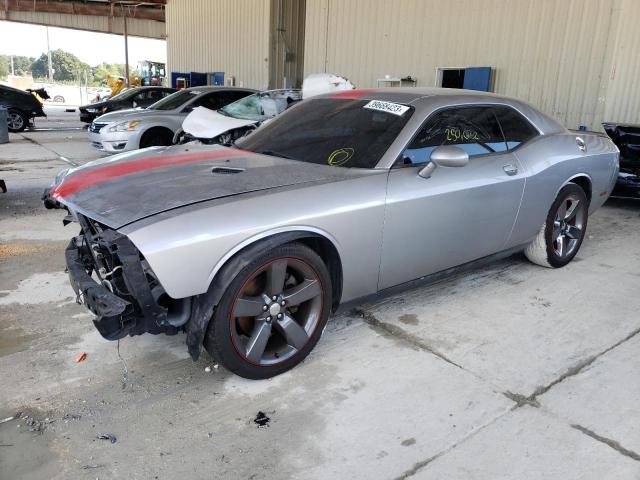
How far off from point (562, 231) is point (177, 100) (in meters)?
8.06

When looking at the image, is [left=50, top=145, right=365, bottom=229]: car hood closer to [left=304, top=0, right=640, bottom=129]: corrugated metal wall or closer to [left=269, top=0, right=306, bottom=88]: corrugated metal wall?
[left=304, top=0, right=640, bottom=129]: corrugated metal wall

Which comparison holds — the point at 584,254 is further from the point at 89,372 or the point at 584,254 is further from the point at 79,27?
the point at 79,27

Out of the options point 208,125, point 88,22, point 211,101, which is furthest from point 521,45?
point 88,22

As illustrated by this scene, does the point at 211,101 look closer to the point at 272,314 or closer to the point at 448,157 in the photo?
the point at 448,157

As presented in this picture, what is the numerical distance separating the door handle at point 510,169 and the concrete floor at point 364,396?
0.94 metres

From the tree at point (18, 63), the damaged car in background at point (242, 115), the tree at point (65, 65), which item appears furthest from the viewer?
the tree at point (65, 65)

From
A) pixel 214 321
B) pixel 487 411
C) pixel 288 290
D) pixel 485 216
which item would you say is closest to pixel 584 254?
pixel 485 216

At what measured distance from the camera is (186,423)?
8.19 feet

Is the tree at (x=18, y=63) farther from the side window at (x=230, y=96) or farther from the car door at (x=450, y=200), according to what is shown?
the car door at (x=450, y=200)

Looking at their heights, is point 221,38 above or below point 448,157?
above

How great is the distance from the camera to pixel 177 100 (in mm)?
10445

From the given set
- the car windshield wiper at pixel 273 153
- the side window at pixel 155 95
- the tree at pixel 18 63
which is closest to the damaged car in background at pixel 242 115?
the car windshield wiper at pixel 273 153

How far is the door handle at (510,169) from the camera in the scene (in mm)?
3797

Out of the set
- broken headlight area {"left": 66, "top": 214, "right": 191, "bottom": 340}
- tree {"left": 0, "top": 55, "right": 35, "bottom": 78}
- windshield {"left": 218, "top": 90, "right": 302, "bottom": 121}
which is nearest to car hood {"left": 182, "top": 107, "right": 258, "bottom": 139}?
windshield {"left": 218, "top": 90, "right": 302, "bottom": 121}
